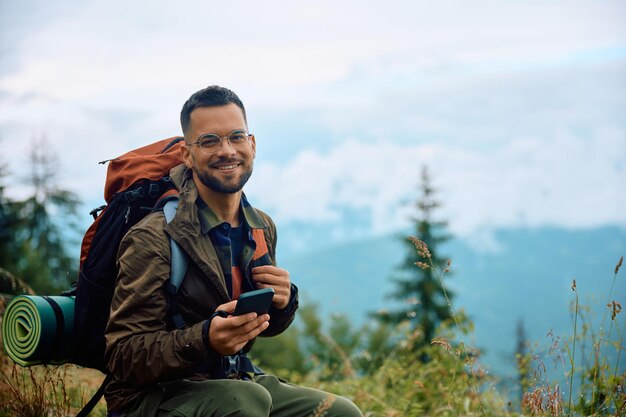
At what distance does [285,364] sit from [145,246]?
1966 inches

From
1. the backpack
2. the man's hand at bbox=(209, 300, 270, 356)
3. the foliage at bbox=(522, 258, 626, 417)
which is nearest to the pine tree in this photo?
the foliage at bbox=(522, 258, 626, 417)

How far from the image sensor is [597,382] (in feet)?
13.3

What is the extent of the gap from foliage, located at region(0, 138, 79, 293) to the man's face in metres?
29.4

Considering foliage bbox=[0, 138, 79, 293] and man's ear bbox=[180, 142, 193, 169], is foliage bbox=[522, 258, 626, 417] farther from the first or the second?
foliage bbox=[0, 138, 79, 293]

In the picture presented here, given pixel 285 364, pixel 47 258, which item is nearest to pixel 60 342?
pixel 47 258

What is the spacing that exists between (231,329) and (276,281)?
0.62 metres

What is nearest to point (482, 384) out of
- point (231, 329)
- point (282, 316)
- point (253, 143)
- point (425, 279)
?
point (282, 316)

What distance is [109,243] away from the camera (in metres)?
3.25

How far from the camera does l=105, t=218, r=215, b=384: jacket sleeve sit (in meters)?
2.89

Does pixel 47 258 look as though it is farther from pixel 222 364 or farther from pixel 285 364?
pixel 222 364

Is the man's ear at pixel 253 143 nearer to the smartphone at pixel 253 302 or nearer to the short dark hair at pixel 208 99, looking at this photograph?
the short dark hair at pixel 208 99

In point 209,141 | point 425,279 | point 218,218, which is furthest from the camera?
point 425,279

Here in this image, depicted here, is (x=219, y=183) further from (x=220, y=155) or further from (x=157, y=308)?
(x=157, y=308)

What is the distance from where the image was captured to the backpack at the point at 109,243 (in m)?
3.24
